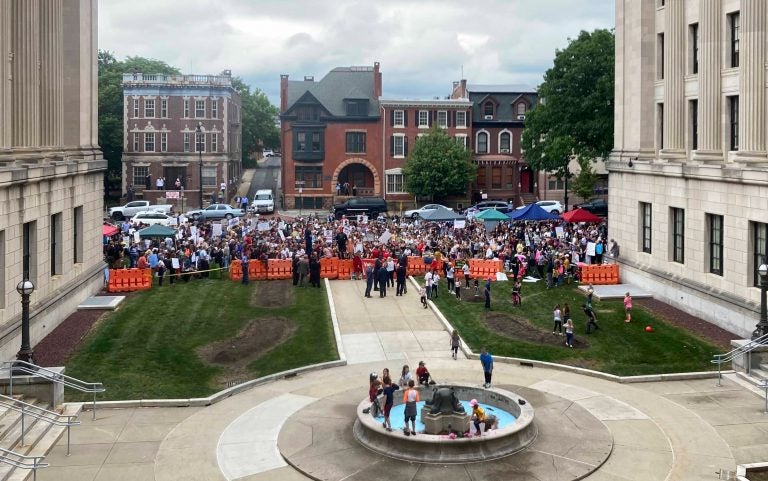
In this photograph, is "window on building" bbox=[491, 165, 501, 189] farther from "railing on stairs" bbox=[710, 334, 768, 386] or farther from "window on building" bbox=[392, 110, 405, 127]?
"railing on stairs" bbox=[710, 334, 768, 386]

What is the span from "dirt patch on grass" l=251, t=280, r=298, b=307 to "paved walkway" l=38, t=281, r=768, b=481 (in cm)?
860

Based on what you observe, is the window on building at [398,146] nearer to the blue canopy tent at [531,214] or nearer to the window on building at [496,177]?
the window on building at [496,177]

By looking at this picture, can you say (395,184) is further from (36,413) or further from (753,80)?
(36,413)

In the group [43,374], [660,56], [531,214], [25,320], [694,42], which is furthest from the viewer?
[531,214]

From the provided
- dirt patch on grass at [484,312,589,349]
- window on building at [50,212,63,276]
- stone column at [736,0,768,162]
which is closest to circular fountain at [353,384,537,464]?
dirt patch on grass at [484,312,589,349]

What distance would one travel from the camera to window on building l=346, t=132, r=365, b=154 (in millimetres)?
90500

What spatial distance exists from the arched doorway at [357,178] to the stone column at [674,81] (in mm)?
49381

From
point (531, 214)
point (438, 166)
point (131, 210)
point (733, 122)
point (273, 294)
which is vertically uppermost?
point (438, 166)

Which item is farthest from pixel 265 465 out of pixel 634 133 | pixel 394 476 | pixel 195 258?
pixel 634 133

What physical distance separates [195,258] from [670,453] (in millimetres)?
31288

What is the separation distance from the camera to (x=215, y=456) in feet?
74.6

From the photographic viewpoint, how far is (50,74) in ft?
129

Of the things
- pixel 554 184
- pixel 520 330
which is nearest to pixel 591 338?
pixel 520 330

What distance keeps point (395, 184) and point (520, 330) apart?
55.5 metres
